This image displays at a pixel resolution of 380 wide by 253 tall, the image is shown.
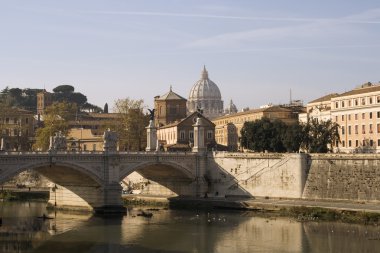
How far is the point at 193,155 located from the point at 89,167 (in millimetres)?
11586

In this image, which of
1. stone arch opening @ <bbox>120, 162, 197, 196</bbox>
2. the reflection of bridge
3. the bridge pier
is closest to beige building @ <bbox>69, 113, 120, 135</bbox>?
stone arch opening @ <bbox>120, 162, 197, 196</bbox>

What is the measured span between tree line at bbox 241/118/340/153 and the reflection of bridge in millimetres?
9687

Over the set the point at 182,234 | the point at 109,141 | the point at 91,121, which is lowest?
the point at 182,234

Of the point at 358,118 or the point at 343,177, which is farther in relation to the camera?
the point at 358,118

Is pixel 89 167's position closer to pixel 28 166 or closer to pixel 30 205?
pixel 28 166

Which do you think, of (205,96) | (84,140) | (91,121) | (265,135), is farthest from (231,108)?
(265,135)

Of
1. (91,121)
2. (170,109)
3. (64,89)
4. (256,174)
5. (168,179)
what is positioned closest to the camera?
(256,174)

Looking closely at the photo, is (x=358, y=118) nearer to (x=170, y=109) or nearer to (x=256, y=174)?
(x=256, y=174)

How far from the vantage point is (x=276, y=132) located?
2847 inches

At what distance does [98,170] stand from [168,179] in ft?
33.7

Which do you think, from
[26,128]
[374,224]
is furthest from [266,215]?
[26,128]

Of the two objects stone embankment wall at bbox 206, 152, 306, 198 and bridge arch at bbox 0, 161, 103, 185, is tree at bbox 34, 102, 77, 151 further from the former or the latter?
stone embankment wall at bbox 206, 152, 306, 198

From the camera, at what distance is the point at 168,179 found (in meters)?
65.3

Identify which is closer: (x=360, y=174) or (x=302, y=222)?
(x=302, y=222)
